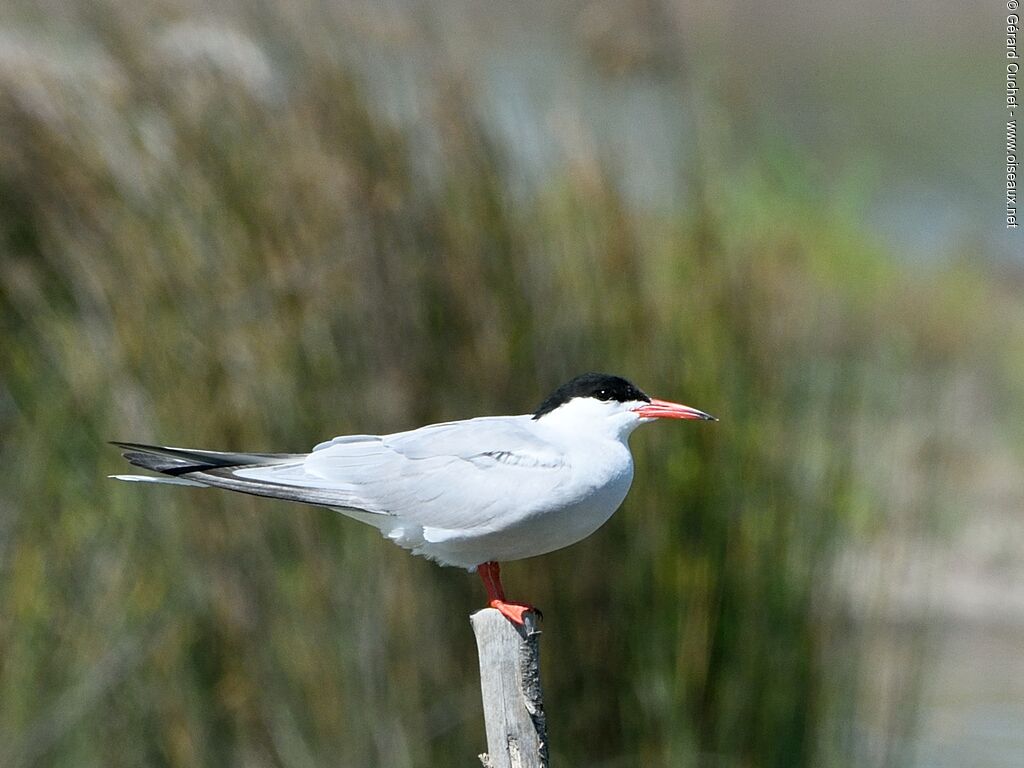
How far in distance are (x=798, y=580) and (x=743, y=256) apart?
84 centimetres

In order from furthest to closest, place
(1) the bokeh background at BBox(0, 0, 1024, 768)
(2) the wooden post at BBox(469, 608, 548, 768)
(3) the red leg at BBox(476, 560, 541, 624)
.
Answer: (1) the bokeh background at BBox(0, 0, 1024, 768)
(3) the red leg at BBox(476, 560, 541, 624)
(2) the wooden post at BBox(469, 608, 548, 768)

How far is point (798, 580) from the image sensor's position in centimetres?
405

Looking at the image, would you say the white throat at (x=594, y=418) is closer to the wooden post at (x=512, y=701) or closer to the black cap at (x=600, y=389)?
the black cap at (x=600, y=389)

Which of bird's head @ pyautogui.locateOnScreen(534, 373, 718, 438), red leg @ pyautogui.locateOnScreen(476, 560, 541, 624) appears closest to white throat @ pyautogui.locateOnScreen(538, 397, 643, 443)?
bird's head @ pyautogui.locateOnScreen(534, 373, 718, 438)

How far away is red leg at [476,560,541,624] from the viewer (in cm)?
278

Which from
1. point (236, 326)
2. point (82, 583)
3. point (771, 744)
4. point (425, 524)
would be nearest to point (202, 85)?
point (236, 326)

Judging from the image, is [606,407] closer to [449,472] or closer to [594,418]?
[594,418]

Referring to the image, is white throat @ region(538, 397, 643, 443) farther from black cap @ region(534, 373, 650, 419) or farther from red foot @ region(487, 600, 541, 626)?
red foot @ region(487, 600, 541, 626)

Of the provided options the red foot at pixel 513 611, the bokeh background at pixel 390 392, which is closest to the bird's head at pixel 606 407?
the red foot at pixel 513 611

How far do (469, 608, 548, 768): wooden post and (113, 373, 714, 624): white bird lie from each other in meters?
0.06

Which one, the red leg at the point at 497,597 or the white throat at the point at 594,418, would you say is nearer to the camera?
the red leg at the point at 497,597

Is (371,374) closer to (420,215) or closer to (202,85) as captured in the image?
(420,215)

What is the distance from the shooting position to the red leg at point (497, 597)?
109 inches

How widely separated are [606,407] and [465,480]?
341 millimetres
